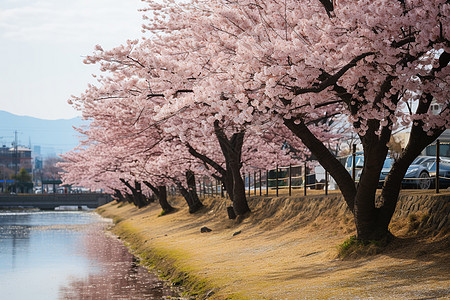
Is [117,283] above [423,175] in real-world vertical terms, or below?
below

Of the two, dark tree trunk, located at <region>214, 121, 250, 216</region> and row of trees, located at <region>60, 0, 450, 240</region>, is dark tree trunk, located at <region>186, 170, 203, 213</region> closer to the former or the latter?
dark tree trunk, located at <region>214, 121, 250, 216</region>

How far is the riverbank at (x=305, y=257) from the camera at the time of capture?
36.4 feet

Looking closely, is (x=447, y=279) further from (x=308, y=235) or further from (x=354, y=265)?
(x=308, y=235)

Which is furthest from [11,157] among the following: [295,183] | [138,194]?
[295,183]

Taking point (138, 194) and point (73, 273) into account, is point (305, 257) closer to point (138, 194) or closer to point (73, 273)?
Answer: point (73, 273)

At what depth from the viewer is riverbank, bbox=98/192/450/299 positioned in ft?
36.4

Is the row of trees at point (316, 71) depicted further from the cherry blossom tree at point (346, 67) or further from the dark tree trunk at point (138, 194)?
the dark tree trunk at point (138, 194)

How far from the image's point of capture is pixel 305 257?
15.6m

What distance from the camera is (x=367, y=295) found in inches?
401

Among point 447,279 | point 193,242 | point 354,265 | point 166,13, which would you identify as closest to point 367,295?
point 447,279

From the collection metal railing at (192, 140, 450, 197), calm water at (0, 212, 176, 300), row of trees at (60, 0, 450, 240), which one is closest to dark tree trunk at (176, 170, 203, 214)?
metal railing at (192, 140, 450, 197)

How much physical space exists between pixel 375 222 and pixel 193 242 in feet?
35.3

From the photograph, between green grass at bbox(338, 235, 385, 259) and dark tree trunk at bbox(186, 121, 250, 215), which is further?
dark tree trunk at bbox(186, 121, 250, 215)

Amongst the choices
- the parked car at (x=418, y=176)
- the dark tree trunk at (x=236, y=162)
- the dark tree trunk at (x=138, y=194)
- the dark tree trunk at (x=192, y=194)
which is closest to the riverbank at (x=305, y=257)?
the dark tree trunk at (x=236, y=162)
